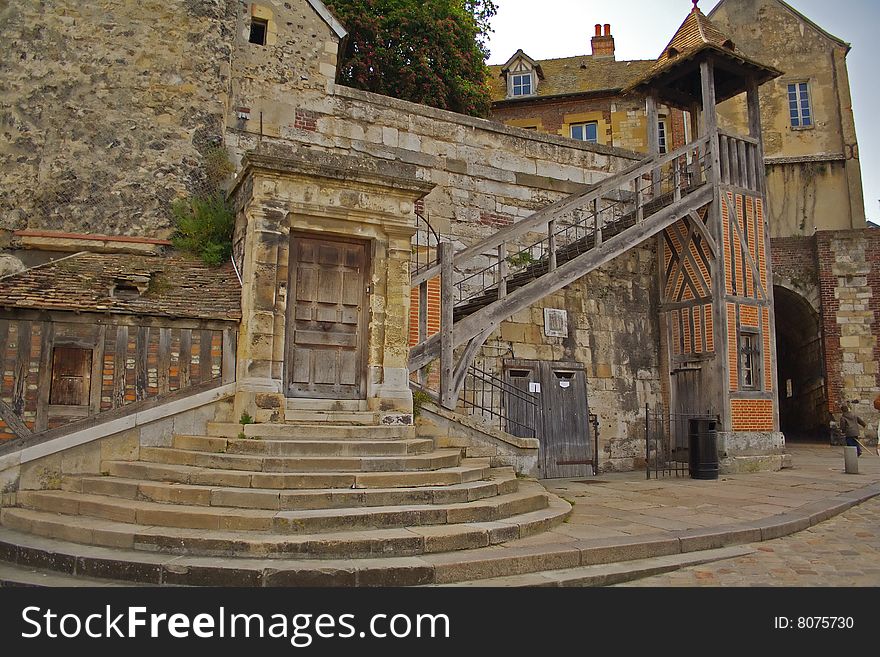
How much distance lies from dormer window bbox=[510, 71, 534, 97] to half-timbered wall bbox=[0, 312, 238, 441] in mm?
19934

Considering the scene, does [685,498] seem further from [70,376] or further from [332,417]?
[70,376]

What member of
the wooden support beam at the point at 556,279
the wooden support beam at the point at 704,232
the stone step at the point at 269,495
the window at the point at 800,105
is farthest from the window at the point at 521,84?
the stone step at the point at 269,495

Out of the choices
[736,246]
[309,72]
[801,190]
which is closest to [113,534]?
[309,72]

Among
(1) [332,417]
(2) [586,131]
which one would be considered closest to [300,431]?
(1) [332,417]

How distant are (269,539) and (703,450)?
316 inches

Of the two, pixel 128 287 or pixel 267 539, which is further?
pixel 128 287

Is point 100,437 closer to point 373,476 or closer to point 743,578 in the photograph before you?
point 373,476

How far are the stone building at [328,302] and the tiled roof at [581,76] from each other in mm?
10084

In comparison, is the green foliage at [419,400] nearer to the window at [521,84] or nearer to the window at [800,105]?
the window at [521,84]

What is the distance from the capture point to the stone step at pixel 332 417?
7.22 meters

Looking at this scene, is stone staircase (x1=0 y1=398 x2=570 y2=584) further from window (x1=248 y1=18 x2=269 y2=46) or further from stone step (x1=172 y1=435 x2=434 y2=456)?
window (x1=248 y1=18 x2=269 y2=46)

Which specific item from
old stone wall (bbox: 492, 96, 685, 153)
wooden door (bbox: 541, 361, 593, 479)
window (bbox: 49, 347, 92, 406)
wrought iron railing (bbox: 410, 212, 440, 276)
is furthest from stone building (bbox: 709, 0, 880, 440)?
window (bbox: 49, 347, 92, 406)

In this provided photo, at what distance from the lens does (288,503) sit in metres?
5.54
